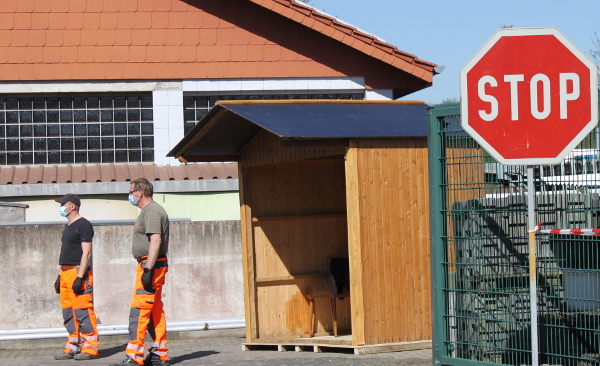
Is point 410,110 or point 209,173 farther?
point 209,173

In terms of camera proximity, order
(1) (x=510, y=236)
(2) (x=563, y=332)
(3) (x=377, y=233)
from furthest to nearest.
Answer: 1. (3) (x=377, y=233)
2. (1) (x=510, y=236)
3. (2) (x=563, y=332)

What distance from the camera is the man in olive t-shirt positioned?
960cm

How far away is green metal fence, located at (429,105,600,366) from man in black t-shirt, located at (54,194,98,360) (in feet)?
15.6

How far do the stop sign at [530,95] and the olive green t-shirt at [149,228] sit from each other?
14.9 ft

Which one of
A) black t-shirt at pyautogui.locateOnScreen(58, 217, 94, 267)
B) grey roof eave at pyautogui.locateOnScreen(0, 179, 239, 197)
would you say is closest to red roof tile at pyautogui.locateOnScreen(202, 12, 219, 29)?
grey roof eave at pyautogui.locateOnScreen(0, 179, 239, 197)

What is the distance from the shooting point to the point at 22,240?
1250cm

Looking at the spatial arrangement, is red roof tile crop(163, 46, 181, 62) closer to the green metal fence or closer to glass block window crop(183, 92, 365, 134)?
glass block window crop(183, 92, 365, 134)

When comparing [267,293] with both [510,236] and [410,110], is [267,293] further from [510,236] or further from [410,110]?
[510,236]

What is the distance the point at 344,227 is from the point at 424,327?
8.11 feet

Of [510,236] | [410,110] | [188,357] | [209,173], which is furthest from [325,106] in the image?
[209,173]

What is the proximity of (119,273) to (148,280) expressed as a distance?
3.40 m

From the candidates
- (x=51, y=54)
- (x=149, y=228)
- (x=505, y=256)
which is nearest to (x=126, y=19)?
(x=51, y=54)

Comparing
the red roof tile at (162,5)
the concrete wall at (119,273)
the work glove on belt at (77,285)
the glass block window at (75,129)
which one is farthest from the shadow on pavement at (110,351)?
the red roof tile at (162,5)

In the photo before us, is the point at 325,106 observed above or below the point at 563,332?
above
